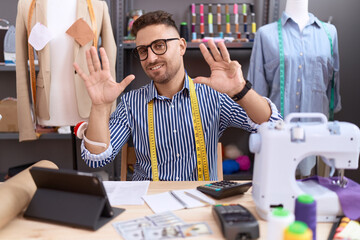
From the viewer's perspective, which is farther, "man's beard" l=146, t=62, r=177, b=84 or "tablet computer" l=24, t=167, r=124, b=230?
"man's beard" l=146, t=62, r=177, b=84

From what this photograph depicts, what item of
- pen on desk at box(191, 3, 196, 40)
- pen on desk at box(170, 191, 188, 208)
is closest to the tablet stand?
pen on desk at box(170, 191, 188, 208)

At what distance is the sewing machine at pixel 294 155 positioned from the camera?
116 centimetres

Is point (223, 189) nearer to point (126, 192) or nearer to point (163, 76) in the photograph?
point (126, 192)

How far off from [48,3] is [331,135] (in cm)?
224

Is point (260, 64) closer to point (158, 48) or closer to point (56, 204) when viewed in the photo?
point (158, 48)

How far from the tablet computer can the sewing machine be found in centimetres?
52

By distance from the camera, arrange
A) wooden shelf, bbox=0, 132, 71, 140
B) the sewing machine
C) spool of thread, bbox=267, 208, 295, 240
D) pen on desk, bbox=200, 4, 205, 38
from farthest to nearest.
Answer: pen on desk, bbox=200, 4, 205, 38 < wooden shelf, bbox=0, 132, 71, 140 < the sewing machine < spool of thread, bbox=267, 208, 295, 240

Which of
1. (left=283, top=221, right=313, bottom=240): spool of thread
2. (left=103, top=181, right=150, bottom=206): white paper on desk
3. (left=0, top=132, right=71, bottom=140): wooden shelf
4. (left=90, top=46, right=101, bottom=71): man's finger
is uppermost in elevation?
(left=90, top=46, right=101, bottom=71): man's finger

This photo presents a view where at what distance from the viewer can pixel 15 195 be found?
3.90 ft

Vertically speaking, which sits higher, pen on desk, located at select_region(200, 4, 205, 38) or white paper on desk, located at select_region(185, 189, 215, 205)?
pen on desk, located at select_region(200, 4, 205, 38)

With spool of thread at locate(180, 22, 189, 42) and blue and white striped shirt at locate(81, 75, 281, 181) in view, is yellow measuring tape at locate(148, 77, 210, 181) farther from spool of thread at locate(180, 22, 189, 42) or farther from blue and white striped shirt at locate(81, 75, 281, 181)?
spool of thread at locate(180, 22, 189, 42)

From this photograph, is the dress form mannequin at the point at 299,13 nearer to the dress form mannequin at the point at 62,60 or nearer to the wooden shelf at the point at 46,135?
the dress form mannequin at the point at 62,60

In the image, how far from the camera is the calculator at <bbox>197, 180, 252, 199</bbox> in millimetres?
1368

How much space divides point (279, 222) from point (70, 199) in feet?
2.21
